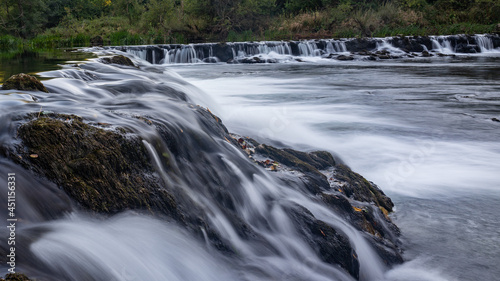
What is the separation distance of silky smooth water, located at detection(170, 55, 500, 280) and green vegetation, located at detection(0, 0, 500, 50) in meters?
16.9

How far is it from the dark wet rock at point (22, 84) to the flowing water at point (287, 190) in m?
0.19

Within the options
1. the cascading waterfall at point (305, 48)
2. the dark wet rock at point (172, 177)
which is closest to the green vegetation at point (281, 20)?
the cascading waterfall at point (305, 48)

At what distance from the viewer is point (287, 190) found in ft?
12.0

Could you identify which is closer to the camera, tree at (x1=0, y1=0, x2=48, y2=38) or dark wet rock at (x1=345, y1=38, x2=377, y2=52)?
dark wet rock at (x1=345, y1=38, x2=377, y2=52)

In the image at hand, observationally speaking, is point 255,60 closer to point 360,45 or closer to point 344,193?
point 360,45

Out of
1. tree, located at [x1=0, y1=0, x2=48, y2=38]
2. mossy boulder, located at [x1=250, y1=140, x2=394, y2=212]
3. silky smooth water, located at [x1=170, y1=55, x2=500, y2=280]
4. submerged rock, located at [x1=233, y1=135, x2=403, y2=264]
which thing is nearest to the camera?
submerged rock, located at [x1=233, y1=135, x2=403, y2=264]

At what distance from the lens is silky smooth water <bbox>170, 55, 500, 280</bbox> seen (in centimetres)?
356

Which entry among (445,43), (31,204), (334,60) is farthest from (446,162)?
(445,43)

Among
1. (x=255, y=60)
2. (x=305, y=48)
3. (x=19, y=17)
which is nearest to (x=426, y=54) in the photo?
(x=305, y=48)

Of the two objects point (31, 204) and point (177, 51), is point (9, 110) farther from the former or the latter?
point (177, 51)

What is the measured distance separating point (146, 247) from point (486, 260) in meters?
2.60

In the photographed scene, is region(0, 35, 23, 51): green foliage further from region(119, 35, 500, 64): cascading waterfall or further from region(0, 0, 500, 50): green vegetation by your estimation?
region(0, 0, 500, 50): green vegetation

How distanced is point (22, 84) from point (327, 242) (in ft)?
10.0

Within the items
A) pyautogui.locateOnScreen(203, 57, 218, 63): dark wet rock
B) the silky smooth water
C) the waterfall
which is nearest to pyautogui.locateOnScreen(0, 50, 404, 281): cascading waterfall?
the silky smooth water
